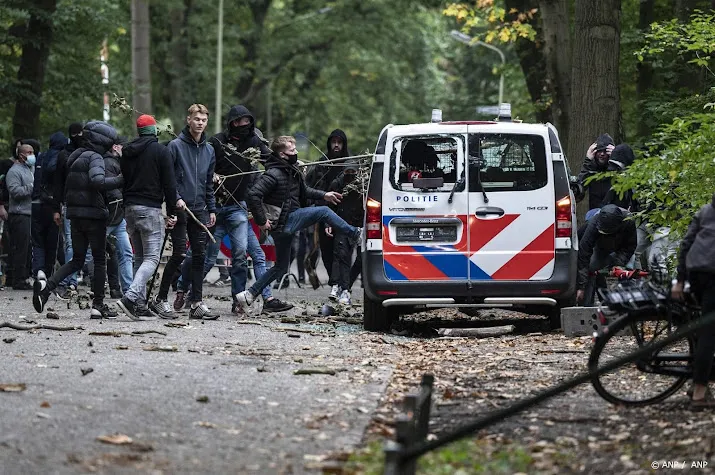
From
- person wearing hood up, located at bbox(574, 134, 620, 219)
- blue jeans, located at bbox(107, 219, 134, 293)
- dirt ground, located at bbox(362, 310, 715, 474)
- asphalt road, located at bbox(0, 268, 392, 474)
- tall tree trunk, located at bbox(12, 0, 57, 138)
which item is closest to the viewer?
asphalt road, located at bbox(0, 268, 392, 474)

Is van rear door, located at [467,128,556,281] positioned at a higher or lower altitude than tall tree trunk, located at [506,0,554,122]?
lower

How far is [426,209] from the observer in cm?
1348

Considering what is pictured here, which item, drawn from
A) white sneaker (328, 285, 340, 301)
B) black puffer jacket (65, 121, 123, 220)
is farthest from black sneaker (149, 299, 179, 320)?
white sneaker (328, 285, 340, 301)

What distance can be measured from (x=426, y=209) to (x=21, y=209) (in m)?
8.57

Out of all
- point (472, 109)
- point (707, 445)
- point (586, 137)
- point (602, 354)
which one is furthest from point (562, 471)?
point (472, 109)

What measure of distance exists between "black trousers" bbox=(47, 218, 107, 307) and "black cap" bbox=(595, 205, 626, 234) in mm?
4882

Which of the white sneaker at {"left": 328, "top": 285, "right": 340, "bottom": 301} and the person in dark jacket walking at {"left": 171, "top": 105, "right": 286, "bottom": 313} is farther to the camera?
Result: the white sneaker at {"left": 328, "top": 285, "right": 340, "bottom": 301}

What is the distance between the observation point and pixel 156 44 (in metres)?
40.6

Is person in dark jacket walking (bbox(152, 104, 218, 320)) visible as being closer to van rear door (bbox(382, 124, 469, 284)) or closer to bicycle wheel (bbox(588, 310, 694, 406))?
van rear door (bbox(382, 124, 469, 284))

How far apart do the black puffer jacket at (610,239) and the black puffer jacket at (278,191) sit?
3.11m

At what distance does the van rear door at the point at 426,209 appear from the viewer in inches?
530

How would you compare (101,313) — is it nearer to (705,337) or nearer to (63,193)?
(63,193)

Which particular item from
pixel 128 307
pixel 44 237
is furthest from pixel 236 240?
pixel 44 237

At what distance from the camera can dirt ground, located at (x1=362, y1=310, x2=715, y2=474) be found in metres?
7.16
